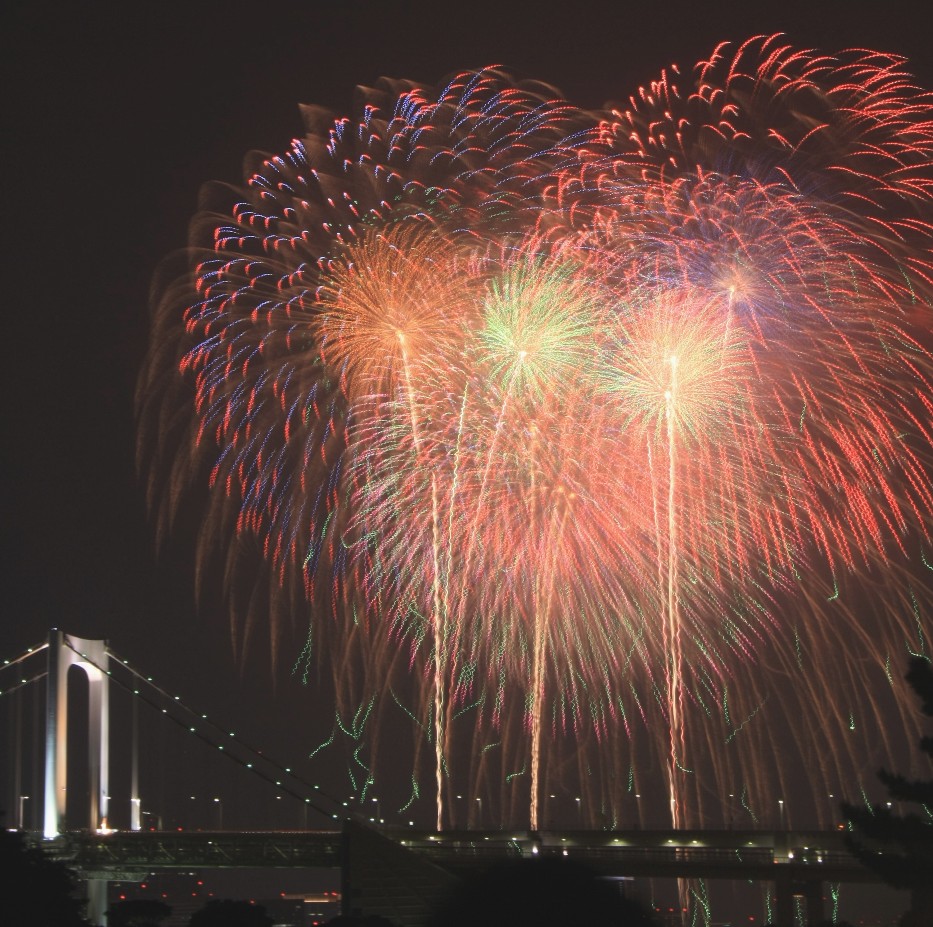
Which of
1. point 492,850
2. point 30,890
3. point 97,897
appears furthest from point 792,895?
point 30,890

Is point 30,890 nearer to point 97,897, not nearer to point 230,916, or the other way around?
point 230,916

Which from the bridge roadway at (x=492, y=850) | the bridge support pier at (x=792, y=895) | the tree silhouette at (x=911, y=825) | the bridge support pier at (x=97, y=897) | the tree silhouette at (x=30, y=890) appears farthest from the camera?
the bridge support pier at (x=97, y=897)

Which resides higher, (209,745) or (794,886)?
(209,745)

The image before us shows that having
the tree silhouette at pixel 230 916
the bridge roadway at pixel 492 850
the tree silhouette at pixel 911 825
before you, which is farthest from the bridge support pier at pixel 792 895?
the tree silhouette at pixel 911 825

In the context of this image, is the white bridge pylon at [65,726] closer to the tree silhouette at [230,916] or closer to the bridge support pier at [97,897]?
the bridge support pier at [97,897]

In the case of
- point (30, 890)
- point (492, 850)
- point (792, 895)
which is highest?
point (30, 890)

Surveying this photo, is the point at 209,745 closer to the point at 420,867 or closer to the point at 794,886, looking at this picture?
the point at 420,867

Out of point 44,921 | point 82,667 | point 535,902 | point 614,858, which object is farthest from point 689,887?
point 535,902
